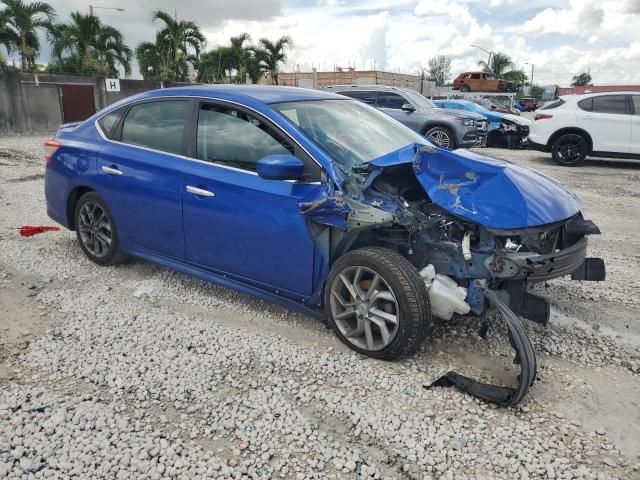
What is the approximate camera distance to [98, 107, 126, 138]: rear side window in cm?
450

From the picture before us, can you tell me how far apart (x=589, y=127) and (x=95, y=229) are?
10763 mm

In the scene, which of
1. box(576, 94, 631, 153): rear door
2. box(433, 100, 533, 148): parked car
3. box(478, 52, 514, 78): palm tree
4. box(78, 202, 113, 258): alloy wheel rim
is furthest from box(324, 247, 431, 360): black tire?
box(478, 52, 514, 78): palm tree

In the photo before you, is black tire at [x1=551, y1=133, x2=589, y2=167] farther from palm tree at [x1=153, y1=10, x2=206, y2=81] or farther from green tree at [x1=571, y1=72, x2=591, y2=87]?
green tree at [x1=571, y1=72, x2=591, y2=87]

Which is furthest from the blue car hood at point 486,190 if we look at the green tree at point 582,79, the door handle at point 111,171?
the green tree at point 582,79

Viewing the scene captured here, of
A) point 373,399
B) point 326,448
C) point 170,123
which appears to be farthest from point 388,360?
point 170,123

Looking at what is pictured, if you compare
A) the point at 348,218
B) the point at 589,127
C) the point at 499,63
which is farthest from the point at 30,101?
the point at 499,63

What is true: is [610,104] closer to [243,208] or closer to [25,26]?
[243,208]

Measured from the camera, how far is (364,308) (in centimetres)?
319

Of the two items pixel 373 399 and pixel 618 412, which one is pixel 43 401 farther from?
pixel 618 412

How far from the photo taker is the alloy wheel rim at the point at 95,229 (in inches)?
182

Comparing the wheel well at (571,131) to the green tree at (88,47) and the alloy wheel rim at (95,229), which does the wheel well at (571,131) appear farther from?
the green tree at (88,47)

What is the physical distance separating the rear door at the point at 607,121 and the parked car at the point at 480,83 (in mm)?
27434

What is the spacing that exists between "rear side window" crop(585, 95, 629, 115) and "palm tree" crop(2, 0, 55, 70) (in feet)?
75.4

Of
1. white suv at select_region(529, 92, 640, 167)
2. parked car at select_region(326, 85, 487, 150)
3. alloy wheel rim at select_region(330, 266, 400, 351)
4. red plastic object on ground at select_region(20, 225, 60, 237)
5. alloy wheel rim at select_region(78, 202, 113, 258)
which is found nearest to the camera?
alloy wheel rim at select_region(330, 266, 400, 351)
